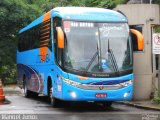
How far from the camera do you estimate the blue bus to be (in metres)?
16.0

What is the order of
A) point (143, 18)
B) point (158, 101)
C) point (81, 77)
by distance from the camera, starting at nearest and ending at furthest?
point (81, 77) < point (158, 101) < point (143, 18)

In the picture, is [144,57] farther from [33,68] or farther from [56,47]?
[33,68]

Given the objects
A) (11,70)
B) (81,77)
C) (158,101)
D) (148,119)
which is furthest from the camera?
(11,70)

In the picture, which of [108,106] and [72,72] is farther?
[108,106]

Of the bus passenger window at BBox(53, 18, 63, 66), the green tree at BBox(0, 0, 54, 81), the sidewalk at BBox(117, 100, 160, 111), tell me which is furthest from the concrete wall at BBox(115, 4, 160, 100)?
the green tree at BBox(0, 0, 54, 81)

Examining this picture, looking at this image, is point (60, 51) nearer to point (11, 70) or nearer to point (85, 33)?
Answer: point (85, 33)

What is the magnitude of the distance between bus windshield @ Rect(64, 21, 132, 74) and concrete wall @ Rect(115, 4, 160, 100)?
3.62m

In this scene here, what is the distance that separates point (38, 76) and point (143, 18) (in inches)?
208

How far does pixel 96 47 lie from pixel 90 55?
1.20ft

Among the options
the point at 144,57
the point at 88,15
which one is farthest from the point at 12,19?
the point at 88,15

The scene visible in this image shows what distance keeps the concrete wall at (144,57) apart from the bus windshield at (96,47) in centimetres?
362

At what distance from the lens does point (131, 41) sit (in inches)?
665

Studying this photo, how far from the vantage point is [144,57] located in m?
20.2

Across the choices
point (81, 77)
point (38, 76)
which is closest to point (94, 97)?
point (81, 77)
